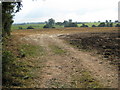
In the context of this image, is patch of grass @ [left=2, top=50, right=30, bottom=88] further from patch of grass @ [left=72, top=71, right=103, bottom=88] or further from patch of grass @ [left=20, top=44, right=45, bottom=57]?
patch of grass @ [left=20, top=44, right=45, bottom=57]

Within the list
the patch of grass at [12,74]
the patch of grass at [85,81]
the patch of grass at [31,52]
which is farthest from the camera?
the patch of grass at [31,52]

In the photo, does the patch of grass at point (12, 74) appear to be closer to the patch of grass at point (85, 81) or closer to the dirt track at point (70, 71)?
the dirt track at point (70, 71)

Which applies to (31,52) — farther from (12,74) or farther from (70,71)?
(70,71)

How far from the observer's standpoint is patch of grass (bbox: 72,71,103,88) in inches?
338

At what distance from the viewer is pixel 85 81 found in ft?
30.2

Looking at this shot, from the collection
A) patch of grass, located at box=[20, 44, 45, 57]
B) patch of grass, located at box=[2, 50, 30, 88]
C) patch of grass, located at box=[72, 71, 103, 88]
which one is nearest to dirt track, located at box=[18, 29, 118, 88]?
patch of grass, located at box=[72, 71, 103, 88]

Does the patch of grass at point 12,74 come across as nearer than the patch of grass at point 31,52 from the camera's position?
Yes

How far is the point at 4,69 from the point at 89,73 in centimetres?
516

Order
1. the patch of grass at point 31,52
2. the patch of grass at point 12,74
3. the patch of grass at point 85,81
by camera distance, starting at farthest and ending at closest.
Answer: the patch of grass at point 31,52, the patch of grass at point 12,74, the patch of grass at point 85,81

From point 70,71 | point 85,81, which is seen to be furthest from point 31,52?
point 85,81

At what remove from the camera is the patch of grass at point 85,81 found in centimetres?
859

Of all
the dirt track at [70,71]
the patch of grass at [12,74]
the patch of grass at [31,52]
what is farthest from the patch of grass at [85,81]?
the patch of grass at [31,52]

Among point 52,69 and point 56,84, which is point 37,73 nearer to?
Result: point 52,69

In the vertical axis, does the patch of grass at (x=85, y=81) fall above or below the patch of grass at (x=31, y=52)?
below
